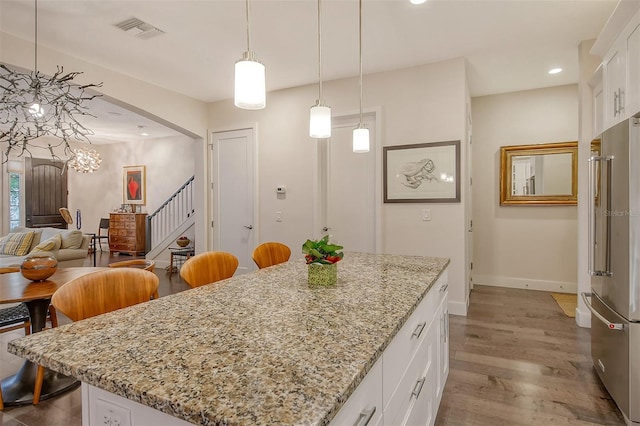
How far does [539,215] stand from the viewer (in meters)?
4.69

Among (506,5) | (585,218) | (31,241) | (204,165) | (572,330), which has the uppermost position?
(506,5)

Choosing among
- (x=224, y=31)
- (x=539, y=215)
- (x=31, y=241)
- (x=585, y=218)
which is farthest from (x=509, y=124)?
(x=31, y=241)

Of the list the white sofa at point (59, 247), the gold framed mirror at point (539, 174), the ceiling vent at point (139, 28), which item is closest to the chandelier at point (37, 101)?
the ceiling vent at point (139, 28)

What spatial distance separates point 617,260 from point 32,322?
3.96m

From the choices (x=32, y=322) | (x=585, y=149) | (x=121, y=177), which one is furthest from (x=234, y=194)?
(x=121, y=177)

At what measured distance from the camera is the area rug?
3.72 m

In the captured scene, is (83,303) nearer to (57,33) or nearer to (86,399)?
(86,399)

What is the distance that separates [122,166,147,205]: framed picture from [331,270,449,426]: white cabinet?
319 inches

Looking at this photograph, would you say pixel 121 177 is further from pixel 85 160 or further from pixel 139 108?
pixel 139 108

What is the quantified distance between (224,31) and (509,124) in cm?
405

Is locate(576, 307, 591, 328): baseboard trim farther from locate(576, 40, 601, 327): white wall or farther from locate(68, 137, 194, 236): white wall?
locate(68, 137, 194, 236): white wall

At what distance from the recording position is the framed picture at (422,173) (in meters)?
3.69

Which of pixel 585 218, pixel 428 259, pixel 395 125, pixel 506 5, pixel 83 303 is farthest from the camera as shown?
pixel 395 125

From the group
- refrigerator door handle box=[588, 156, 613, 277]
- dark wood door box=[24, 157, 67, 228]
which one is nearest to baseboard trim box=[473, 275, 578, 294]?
refrigerator door handle box=[588, 156, 613, 277]
